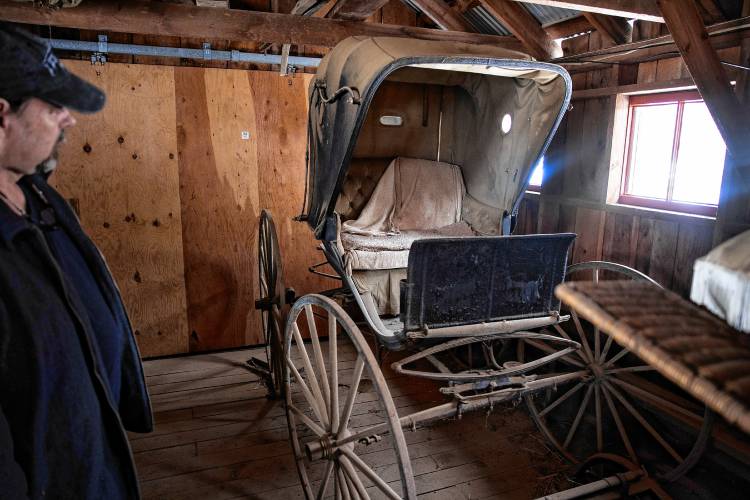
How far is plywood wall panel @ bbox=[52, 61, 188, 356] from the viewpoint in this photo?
3.77 metres

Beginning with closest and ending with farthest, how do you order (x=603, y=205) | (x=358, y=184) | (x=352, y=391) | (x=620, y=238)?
(x=352, y=391)
(x=620, y=238)
(x=603, y=205)
(x=358, y=184)

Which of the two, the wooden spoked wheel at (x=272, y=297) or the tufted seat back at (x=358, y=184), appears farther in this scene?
the tufted seat back at (x=358, y=184)

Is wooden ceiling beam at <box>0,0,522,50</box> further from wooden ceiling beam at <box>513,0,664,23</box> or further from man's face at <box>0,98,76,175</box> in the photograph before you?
man's face at <box>0,98,76,175</box>

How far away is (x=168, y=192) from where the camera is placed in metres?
4.02

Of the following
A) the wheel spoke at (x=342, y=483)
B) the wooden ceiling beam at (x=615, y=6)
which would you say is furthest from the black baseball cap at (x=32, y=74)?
the wooden ceiling beam at (x=615, y=6)

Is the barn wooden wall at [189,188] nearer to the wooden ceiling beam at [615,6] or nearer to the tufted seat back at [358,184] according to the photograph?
the tufted seat back at [358,184]

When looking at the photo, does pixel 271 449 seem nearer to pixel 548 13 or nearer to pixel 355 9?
pixel 355 9

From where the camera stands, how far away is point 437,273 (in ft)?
7.10

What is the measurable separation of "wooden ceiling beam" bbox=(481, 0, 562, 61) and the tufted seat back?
3.95 feet

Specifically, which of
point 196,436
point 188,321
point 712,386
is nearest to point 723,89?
point 712,386

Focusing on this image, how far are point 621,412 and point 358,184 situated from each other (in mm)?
2233

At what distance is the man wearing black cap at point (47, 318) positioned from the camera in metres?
1.07

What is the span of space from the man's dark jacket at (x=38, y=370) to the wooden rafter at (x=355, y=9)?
104 inches

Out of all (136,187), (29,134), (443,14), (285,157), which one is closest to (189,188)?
(136,187)
